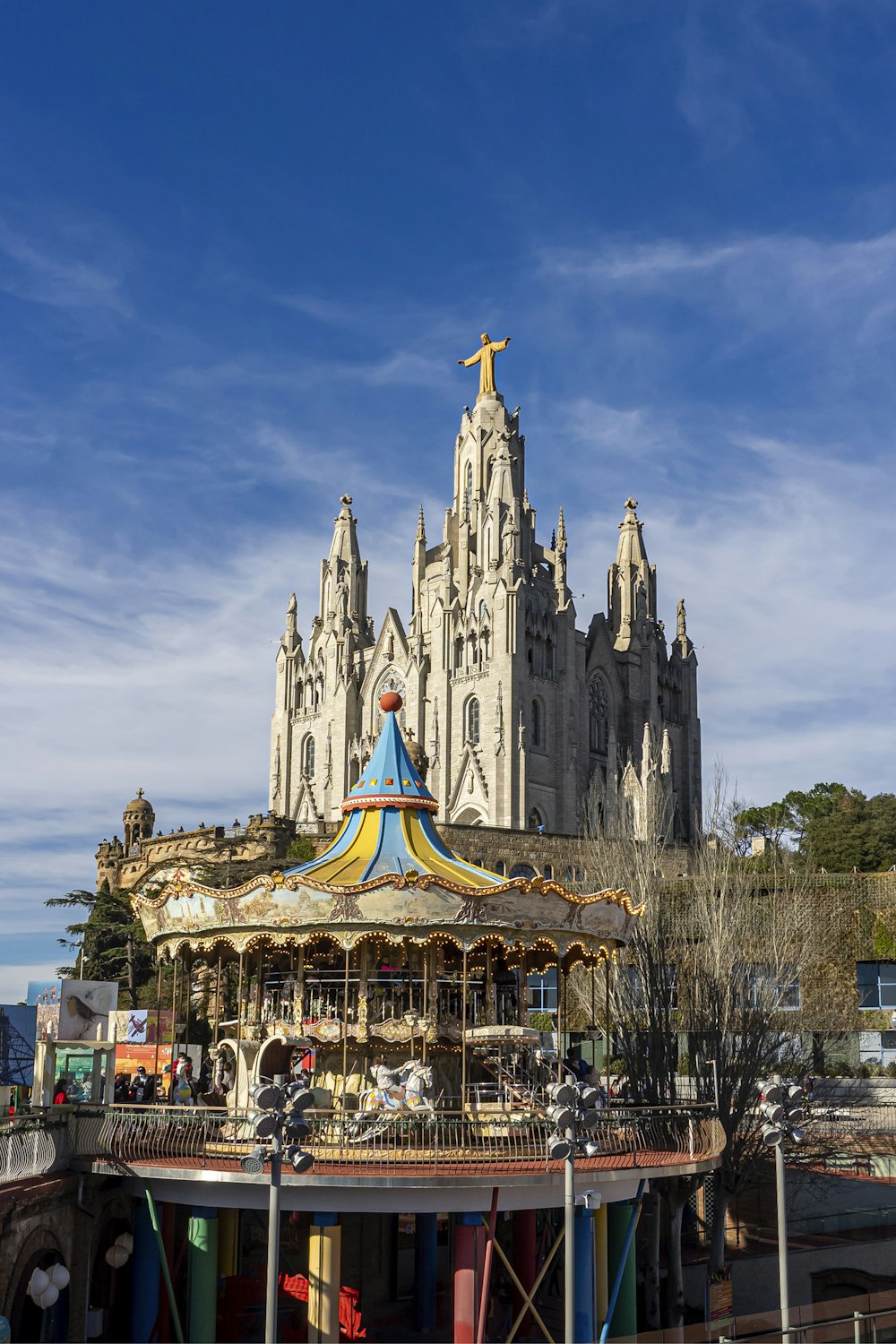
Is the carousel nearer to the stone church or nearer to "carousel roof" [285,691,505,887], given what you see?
"carousel roof" [285,691,505,887]

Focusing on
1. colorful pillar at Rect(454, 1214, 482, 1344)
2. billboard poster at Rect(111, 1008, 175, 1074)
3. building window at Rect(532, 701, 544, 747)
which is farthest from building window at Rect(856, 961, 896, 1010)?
building window at Rect(532, 701, 544, 747)

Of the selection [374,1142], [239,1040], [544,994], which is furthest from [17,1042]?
[544,994]

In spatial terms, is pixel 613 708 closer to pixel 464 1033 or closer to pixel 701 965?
pixel 701 965

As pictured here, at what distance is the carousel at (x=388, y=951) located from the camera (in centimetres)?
2119

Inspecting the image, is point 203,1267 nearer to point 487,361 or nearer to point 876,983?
point 876,983

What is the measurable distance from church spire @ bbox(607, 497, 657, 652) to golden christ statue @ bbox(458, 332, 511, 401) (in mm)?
12072

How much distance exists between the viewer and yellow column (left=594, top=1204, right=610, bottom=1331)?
20266 mm

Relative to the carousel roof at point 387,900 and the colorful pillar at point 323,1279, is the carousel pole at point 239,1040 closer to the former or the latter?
the carousel roof at point 387,900

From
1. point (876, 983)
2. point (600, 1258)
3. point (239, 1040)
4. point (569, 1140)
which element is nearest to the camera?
point (569, 1140)

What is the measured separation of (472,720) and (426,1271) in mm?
54845

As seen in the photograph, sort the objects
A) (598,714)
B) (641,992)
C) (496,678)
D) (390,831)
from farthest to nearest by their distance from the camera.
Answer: (598,714) < (496,678) < (641,992) < (390,831)

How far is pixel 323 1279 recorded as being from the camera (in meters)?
18.3

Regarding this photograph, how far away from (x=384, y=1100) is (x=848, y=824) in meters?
49.1

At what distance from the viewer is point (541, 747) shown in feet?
Answer: 250
